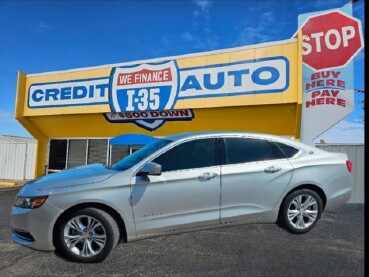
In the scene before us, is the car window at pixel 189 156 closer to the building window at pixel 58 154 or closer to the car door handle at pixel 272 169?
the car door handle at pixel 272 169

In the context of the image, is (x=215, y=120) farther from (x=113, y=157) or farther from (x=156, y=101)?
(x=113, y=157)

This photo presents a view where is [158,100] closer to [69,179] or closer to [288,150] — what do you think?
[288,150]

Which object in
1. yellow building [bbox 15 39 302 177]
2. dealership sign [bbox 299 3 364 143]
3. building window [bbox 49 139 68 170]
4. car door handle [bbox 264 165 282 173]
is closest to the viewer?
car door handle [bbox 264 165 282 173]

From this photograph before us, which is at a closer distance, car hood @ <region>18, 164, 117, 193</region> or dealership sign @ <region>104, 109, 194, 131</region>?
car hood @ <region>18, 164, 117, 193</region>

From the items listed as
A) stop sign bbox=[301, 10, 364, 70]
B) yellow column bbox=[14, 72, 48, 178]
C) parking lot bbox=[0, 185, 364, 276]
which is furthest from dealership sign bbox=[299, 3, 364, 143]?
yellow column bbox=[14, 72, 48, 178]

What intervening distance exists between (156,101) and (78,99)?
3730 millimetres

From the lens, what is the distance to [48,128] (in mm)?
16094

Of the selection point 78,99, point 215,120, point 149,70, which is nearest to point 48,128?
point 78,99

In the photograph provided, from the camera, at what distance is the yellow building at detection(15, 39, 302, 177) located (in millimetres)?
11234

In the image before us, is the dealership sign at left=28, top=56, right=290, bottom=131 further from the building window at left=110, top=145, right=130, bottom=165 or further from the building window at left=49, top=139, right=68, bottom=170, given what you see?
the building window at left=49, top=139, right=68, bottom=170

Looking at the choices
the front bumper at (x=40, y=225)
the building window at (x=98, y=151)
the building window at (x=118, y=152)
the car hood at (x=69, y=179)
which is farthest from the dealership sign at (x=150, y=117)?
the front bumper at (x=40, y=225)

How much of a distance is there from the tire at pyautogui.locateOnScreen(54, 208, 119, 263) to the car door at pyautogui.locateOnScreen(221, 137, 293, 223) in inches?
57.8

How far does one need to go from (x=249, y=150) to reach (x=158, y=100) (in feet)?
27.7

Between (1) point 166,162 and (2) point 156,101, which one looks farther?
(2) point 156,101
